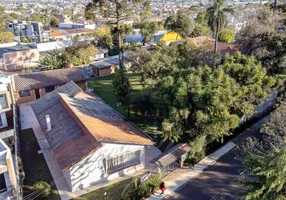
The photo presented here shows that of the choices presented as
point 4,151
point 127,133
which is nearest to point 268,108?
point 127,133

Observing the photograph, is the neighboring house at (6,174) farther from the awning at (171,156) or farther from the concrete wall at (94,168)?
the awning at (171,156)

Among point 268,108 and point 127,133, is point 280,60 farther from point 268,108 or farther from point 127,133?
point 127,133

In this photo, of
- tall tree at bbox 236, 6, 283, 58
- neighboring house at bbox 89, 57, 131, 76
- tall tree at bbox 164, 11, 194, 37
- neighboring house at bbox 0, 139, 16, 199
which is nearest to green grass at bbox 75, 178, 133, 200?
neighboring house at bbox 0, 139, 16, 199

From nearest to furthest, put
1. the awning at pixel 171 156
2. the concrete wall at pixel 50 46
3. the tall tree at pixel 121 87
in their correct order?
the awning at pixel 171 156 < the tall tree at pixel 121 87 < the concrete wall at pixel 50 46

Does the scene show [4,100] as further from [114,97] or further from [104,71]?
[104,71]

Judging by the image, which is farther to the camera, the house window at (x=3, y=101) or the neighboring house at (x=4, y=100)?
the house window at (x=3, y=101)

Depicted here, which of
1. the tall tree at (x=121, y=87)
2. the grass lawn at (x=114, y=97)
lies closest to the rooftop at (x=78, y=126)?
the tall tree at (x=121, y=87)

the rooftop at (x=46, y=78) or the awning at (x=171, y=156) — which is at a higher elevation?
the rooftop at (x=46, y=78)

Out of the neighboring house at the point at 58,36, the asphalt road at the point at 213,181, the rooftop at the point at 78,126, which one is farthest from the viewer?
the neighboring house at the point at 58,36

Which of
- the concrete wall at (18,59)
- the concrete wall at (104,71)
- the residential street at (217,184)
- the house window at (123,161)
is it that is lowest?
the residential street at (217,184)
